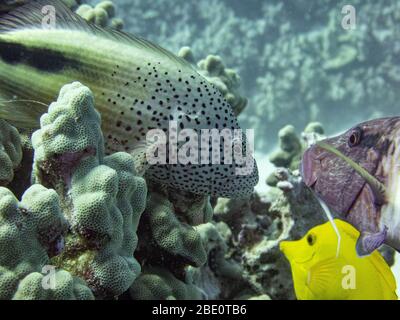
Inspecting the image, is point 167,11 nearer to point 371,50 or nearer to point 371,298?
point 371,50

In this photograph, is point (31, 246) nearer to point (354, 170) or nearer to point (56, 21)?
point (56, 21)

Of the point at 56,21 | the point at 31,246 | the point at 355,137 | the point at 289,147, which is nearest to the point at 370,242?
the point at 355,137

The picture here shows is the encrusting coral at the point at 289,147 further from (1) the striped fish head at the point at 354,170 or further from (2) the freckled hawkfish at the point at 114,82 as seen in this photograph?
A: (1) the striped fish head at the point at 354,170

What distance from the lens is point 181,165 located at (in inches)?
88.7

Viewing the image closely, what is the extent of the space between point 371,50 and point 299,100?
2688 millimetres

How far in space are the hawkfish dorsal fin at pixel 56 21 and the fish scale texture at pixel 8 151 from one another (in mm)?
535

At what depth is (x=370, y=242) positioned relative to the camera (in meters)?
1.64

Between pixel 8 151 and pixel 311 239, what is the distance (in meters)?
1.84

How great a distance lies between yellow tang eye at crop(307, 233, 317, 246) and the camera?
94.9 inches

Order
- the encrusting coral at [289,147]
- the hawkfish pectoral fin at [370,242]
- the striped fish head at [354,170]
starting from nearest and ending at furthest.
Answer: the hawkfish pectoral fin at [370,242]
the striped fish head at [354,170]
the encrusting coral at [289,147]

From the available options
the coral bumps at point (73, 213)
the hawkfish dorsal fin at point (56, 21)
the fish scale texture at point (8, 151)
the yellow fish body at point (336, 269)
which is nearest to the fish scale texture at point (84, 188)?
the coral bumps at point (73, 213)

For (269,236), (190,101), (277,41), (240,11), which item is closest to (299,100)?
(277,41)

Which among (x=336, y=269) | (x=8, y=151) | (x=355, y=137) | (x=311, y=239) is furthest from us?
(x=311, y=239)

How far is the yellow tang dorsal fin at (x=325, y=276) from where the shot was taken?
88.2 inches
